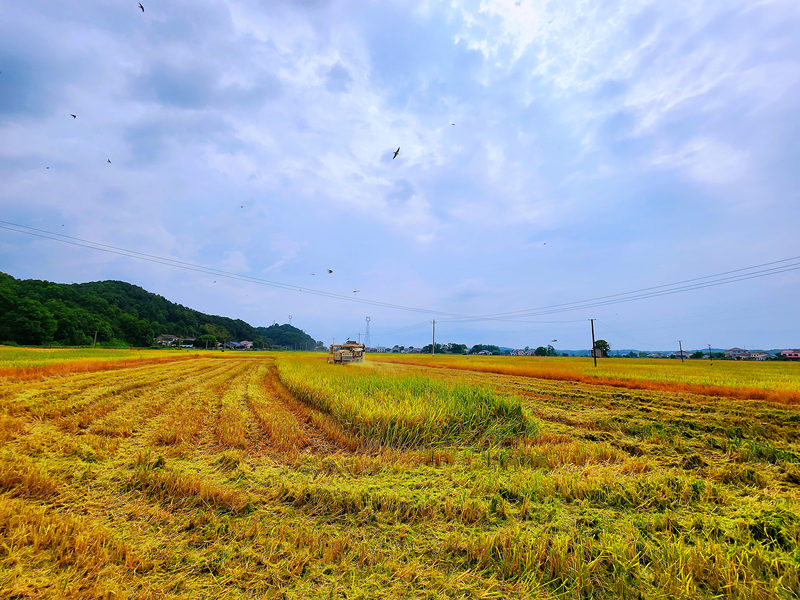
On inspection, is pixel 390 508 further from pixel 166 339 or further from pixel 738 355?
pixel 738 355

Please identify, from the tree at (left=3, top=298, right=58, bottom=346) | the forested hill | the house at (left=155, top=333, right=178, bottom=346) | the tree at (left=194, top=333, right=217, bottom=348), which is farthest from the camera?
the tree at (left=194, top=333, right=217, bottom=348)

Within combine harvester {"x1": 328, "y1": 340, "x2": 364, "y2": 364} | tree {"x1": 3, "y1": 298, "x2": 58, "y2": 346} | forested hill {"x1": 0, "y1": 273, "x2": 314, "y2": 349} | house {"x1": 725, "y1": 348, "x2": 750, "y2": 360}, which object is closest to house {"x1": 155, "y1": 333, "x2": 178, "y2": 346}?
forested hill {"x1": 0, "y1": 273, "x2": 314, "y2": 349}

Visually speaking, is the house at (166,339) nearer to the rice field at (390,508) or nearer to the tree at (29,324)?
the tree at (29,324)

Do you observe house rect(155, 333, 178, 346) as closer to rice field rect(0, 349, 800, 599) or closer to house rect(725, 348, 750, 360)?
rice field rect(0, 349, 800, 599)

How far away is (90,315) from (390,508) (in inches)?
3998

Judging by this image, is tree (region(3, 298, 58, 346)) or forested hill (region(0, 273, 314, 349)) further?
forested hill (region(0, 273, 314, 349))

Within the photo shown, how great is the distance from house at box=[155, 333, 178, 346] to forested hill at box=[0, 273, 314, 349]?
64.2 inches

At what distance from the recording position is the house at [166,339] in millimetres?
101125

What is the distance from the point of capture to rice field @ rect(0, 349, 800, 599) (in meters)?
2.26

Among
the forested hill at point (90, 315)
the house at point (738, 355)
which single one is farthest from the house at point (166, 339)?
the house at point (738, 355)

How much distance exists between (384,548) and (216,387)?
12.7m

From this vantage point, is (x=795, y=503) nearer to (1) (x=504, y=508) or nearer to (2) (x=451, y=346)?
(1) (x=504, y=508)

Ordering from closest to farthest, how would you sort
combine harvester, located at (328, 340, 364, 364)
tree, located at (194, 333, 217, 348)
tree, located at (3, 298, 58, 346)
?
combine harvester, located at (328, 340, 364, 364) < tree, located at (3, 298, 58, 346) < tree, located at (194, 333, 217, 348)

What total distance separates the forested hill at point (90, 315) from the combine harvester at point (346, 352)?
6246 cm
